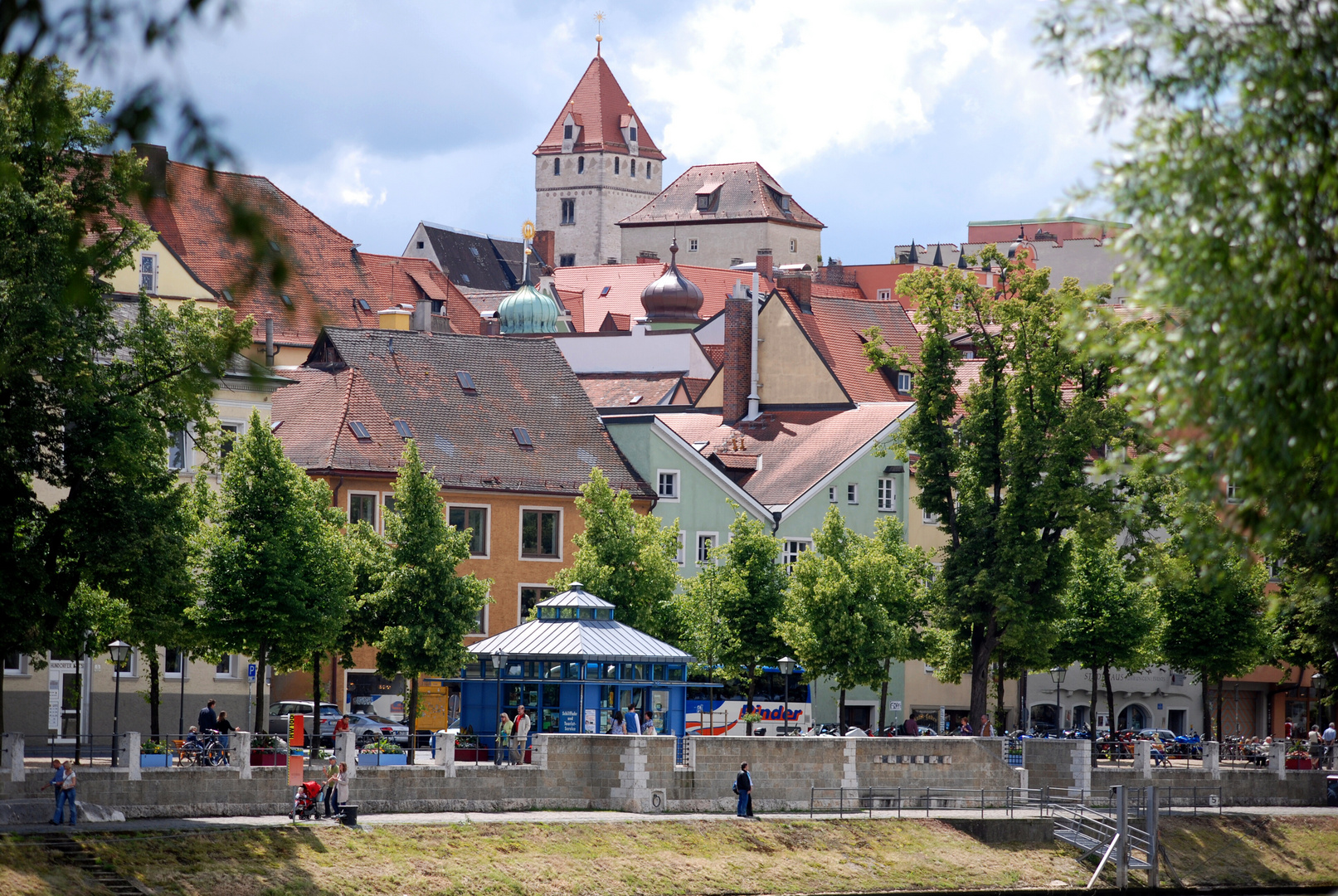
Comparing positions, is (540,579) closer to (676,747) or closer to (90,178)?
(676,747)

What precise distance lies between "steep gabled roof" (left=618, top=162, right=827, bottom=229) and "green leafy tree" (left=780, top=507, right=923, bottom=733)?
362ft

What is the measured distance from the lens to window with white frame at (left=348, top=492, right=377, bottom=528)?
60.1 metres

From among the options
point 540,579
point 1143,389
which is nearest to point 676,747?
point 540,579

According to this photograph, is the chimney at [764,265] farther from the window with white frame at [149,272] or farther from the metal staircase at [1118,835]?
the metal staircase at [1118,835]

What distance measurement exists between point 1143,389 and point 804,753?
31.3m

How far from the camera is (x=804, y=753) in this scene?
47.2 meters

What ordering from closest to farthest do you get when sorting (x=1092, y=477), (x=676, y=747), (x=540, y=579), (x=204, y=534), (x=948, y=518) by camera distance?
(x=204, y=534)
(x=676, y=747)
(x=948, y=518)
(x=540, y=579)
(x=1092, y=477)

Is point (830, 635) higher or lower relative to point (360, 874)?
higher

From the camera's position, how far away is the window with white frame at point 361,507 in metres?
60.1

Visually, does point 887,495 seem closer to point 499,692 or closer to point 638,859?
point 499,692

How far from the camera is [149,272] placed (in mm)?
66750

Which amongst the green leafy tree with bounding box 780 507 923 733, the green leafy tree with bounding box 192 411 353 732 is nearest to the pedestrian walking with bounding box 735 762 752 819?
the green leafy tree with bounding box 780 507 923 733

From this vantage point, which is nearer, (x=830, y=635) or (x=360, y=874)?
(x=360, y=874)

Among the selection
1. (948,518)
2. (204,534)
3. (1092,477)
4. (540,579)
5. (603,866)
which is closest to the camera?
(603,866)
